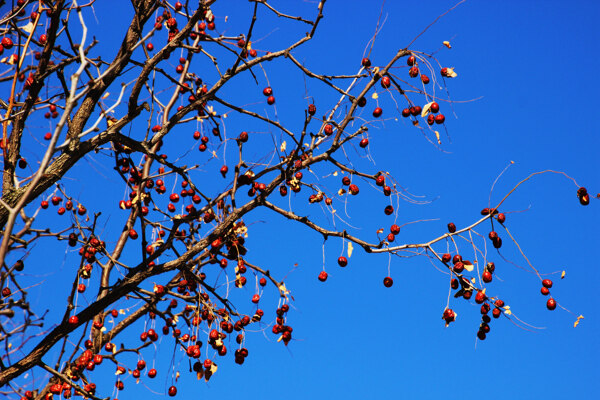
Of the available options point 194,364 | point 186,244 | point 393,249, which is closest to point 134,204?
point 186,244

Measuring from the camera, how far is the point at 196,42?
5.66m

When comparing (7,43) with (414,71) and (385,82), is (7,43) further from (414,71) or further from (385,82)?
(414,71)

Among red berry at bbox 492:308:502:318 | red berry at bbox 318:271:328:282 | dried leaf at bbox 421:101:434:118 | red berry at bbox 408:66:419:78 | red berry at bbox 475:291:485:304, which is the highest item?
red berry at bbox 408:66:419:78

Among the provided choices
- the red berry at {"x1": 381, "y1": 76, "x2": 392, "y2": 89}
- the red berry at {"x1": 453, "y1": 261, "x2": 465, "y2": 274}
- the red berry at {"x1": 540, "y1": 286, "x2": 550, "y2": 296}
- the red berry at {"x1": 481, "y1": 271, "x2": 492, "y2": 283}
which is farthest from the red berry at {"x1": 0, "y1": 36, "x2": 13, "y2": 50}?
the red berry at {"x1": 540, "y1": 286, "x2": 550, "y2": 296}

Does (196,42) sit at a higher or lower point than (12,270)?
higher

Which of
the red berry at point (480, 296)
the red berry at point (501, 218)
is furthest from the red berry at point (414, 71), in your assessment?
the red berry at point (480, 296)

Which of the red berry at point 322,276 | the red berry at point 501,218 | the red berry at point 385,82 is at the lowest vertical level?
the red berry at point 501,218

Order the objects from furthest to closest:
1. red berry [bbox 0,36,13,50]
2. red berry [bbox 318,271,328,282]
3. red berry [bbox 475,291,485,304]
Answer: red berry [bbox 0,36,13,50], red berry [bbox 318,271,328,282], red berry [bbox 475,291,485,304]

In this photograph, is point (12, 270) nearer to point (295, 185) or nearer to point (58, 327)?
point (58, 327)

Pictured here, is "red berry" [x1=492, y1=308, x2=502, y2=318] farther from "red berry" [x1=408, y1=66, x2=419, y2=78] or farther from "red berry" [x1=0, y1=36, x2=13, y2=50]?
"red berry" [x1=0, y1=36, x2=13, y2=50]

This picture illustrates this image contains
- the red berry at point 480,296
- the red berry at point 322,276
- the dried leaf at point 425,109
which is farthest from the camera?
the red berry at point 322,276

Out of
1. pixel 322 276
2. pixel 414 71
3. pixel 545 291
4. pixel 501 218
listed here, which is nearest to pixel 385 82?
pixel 414 71

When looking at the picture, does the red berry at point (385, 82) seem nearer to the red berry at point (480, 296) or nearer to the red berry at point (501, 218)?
the red berry at point (501, 218)

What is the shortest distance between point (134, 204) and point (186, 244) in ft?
1.82
